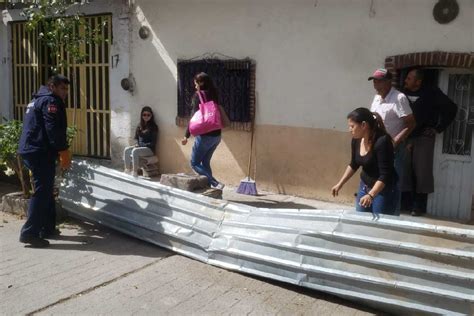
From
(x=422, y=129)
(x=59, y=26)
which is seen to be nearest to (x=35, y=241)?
(x=59, y=26)

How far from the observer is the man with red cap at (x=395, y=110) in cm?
533

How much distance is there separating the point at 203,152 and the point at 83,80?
3907 mm

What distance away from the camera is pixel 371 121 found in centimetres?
434

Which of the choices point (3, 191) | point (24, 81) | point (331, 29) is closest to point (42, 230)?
point (3, 191)

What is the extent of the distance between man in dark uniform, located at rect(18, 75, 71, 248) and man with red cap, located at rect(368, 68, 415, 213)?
10.2ft

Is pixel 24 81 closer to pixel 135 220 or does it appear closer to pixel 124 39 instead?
pixel 124 39

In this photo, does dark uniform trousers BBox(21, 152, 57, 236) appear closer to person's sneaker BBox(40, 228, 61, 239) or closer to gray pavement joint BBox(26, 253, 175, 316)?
person's sneaker BBox(40, 228, 61, 239)

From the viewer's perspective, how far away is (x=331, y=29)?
704cm

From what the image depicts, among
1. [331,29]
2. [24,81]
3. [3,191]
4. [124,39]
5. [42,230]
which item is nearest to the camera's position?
[42,230]

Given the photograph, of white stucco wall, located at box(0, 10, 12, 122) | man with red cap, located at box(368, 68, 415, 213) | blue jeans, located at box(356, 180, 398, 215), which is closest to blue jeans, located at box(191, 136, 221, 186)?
man with red cap, located at box(368, 68, 415, 213)

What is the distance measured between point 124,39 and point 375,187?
19.6 feet

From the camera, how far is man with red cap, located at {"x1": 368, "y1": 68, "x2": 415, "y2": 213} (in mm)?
5332

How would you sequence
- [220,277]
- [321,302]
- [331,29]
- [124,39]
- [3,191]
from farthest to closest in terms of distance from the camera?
[124,39], [3,191], [331,29], [220,277], [321,302]

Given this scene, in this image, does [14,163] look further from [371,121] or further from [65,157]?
[371,121]
